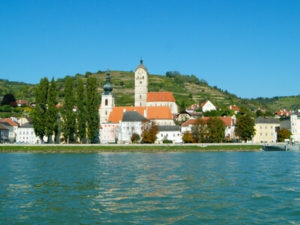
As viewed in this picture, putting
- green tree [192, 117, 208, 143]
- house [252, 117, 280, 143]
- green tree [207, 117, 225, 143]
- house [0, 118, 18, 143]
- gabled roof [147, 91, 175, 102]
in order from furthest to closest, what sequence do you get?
house [0, 118, 18, 143] < gabled roof [147, 91, 175, 102] < house [252, 117, 280, 143] < green tree [192, 117, 208, 143] < green tree [207, 117, 225, 143]

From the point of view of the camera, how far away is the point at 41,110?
6688 cm

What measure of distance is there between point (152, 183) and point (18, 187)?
7755mm

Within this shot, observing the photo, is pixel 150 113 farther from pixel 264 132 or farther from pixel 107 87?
pixel 264 132

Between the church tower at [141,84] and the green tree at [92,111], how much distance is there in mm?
28104

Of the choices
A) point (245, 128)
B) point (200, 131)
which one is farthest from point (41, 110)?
point (245, 128)

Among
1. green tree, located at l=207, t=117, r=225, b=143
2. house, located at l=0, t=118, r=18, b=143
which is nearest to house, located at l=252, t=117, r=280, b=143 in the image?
green tree, located at l=207, t=117, r=225, b=143

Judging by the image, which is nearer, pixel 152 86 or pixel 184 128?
pixel 184 128

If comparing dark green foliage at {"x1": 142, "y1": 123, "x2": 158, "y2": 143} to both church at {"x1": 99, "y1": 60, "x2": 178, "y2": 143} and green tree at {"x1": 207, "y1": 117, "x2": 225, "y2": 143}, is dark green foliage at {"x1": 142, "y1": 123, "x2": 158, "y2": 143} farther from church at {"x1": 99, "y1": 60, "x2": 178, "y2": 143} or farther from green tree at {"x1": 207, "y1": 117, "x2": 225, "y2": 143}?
green tree at {"x1": 207, "y1": 117, "x2": 225, "y2": 143}

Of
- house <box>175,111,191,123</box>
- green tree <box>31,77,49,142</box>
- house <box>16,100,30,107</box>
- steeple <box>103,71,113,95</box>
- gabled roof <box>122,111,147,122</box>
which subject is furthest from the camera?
house <box>16,100,30,107</box>

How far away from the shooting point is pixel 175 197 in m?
19.6

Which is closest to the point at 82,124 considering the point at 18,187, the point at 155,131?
the point at 155,131

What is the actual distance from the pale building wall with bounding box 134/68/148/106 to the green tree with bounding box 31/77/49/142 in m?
32.9

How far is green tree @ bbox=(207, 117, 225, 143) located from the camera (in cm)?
7456

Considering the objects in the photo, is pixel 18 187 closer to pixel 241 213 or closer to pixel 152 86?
pixel 241 213
